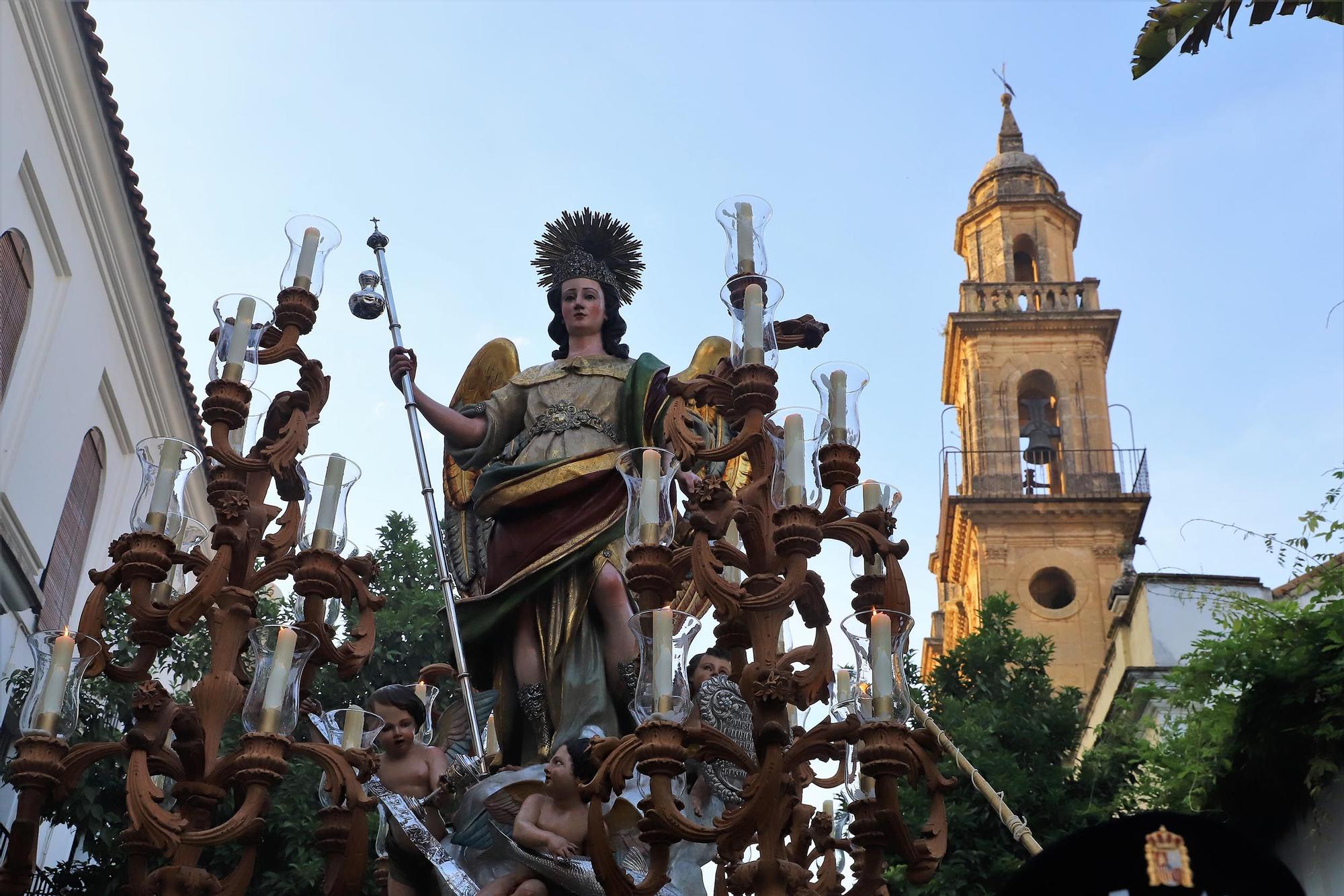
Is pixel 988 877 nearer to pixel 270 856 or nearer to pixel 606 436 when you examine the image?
pixel 270 856

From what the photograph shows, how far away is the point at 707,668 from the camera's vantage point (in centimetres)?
663

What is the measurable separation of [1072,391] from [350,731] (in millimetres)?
29009

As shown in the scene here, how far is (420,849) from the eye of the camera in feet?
19.7

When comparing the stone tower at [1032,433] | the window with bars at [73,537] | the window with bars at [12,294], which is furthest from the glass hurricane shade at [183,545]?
the stone tower at [1032,433]

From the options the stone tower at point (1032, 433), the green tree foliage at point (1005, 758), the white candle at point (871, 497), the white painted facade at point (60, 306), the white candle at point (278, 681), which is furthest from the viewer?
the stone tower at point (1032, 433)

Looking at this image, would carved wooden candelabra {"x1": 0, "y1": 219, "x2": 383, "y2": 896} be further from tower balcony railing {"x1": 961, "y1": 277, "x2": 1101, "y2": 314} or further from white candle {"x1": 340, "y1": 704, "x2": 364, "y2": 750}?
tower balcony railing {"x1": 961, "y1": 277, "x2": 1101, "y2": 314}

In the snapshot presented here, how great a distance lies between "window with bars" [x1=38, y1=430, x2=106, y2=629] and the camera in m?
17.1

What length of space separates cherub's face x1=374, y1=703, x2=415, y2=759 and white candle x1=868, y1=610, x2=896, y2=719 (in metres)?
1.96

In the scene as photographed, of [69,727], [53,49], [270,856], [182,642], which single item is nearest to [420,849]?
[69,727]

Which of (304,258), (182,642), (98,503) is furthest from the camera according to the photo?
(98,503)

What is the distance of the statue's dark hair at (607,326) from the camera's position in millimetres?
8031

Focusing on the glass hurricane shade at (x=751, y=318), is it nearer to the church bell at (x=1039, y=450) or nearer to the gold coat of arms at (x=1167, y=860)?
the gold coat of arms at (x=1167, y=860)

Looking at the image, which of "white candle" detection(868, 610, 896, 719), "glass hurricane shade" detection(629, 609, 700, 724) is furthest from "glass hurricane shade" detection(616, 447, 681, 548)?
"white candle" detection(868, 610, 896, 719)

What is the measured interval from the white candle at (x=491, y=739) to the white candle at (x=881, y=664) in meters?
2.06
